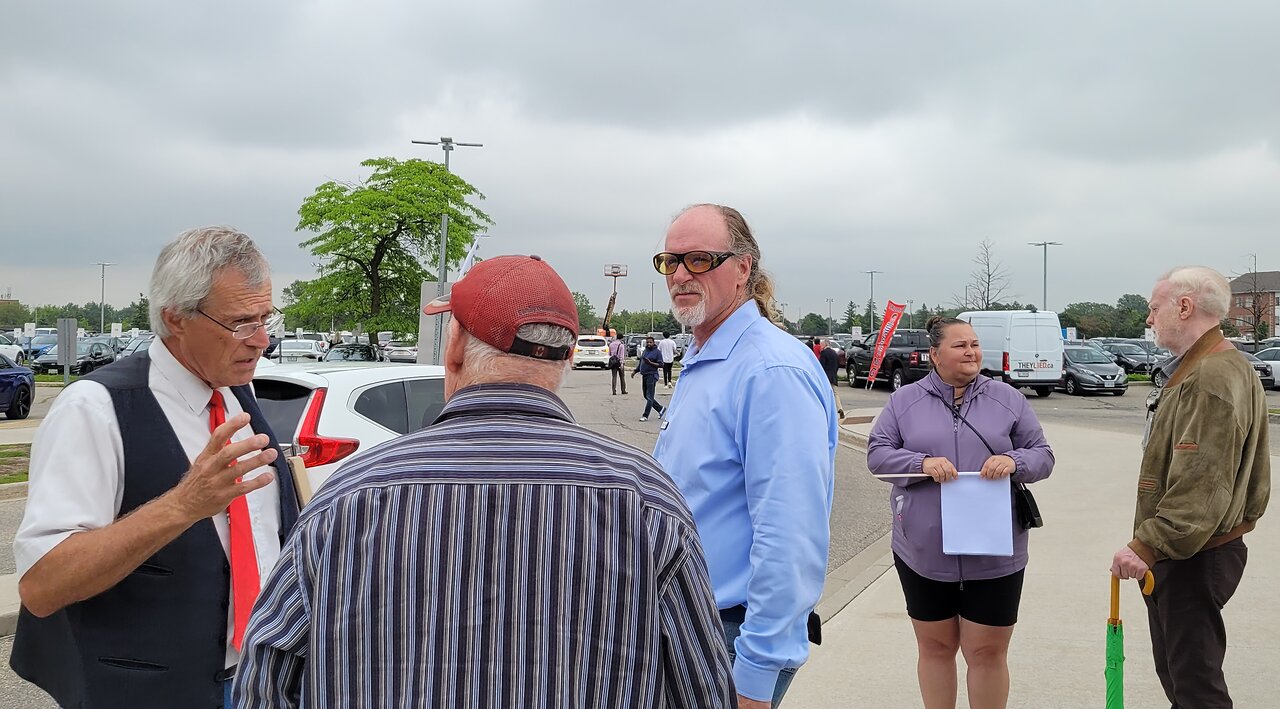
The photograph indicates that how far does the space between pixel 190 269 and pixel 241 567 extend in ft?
2.38

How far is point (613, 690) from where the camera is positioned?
4.55 feet

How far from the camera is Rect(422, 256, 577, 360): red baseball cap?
1.52 metres

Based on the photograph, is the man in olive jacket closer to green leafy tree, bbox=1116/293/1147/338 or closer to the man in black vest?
the man in black vest

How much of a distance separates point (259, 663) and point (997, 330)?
27.6 metres

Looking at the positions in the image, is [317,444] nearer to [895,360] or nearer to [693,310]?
[693,310]

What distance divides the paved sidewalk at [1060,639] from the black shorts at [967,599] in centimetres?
80

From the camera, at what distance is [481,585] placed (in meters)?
1.35

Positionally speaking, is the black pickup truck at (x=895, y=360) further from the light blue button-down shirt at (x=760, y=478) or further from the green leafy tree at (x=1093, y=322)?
the green leafy tree at (x=1093, y=322)

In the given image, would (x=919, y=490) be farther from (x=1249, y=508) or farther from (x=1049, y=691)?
(x=1049, y=691)

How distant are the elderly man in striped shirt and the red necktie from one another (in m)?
0.76

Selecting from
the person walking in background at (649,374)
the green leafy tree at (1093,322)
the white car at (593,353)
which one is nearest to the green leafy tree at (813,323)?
the green leafy tree at (1093,322)

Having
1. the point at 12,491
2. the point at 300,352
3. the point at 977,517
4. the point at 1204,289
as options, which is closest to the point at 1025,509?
the point at 977,517

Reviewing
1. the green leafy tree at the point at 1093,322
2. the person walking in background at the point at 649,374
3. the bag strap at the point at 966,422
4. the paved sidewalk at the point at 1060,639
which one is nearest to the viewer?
the bag strap at the point at 966,422

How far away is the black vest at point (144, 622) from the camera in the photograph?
6.65 ft
